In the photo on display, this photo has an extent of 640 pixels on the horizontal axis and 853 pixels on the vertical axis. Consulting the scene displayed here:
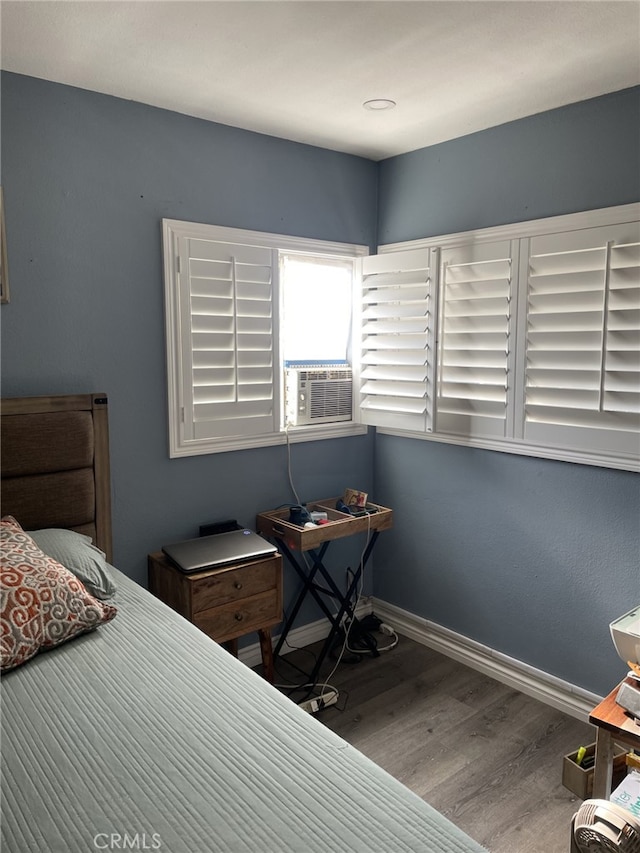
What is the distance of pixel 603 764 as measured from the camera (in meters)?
1.88

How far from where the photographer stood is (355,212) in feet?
10.9

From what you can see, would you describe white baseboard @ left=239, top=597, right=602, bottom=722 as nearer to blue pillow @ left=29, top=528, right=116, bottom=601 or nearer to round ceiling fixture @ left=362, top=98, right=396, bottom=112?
blue pillow @ left=29, top=528, right=116, bottom=601

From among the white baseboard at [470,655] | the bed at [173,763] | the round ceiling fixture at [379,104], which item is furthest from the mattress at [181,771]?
the round ceiling fixture at [379,104]

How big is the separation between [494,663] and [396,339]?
1.64m

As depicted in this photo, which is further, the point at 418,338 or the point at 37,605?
the point at 418,338

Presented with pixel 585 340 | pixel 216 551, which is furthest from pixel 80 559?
pixel 585 340

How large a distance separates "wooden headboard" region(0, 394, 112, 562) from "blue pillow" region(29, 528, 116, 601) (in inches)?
6.3

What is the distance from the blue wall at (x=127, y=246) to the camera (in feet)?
7.53

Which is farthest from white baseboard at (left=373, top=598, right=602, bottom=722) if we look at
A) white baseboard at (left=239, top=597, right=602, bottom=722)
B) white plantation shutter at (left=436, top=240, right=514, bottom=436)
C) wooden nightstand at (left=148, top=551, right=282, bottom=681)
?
white plantation shutter at (left=436, top=240, right=514, bottom=436)

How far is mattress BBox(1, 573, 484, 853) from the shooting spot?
108 centimetres

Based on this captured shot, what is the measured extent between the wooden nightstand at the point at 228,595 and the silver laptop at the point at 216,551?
0.03 meters

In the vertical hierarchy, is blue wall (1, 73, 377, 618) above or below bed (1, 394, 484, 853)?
→ above

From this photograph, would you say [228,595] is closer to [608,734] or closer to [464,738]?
[464,738]

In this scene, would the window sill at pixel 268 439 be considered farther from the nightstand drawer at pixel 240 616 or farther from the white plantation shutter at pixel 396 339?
the nightstand drawer at pixel 240 616
